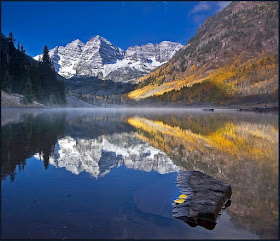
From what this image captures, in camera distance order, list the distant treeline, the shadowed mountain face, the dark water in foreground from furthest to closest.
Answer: the distant treeline, the shadowed mountain face, the dark water in foreground

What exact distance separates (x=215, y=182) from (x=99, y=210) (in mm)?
4339

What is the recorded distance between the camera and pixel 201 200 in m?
7.54

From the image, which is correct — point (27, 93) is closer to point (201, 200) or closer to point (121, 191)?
point (121, 191)

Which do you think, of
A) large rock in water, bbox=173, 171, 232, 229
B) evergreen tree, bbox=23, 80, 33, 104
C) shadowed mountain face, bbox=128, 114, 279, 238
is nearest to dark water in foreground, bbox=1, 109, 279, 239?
shadowed mountain face, bbox=128, 114, 279, 238

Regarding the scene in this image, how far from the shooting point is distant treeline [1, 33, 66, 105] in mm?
84812

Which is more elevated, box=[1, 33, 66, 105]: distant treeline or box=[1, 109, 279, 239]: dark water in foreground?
box=[1, 33, 66, 105]: distant treeline

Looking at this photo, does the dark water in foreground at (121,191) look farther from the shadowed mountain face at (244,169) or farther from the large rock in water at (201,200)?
the large rock in water at (201,200)

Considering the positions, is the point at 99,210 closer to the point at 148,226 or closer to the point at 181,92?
the point at 148,226

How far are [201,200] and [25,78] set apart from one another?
3801 inches

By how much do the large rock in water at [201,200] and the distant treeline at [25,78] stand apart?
81.7 m

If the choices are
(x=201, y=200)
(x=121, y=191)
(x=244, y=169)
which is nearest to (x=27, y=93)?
(x=244, y=169)

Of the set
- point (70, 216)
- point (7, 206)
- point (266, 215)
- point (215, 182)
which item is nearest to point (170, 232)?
point (70, 216)

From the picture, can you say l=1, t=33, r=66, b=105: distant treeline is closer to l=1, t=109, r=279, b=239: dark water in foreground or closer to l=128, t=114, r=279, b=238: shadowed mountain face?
l=1, t=109, r=279, b=239: dark water in foreground

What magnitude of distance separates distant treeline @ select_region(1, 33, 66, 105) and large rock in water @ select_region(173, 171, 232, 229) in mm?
Result: 81735
